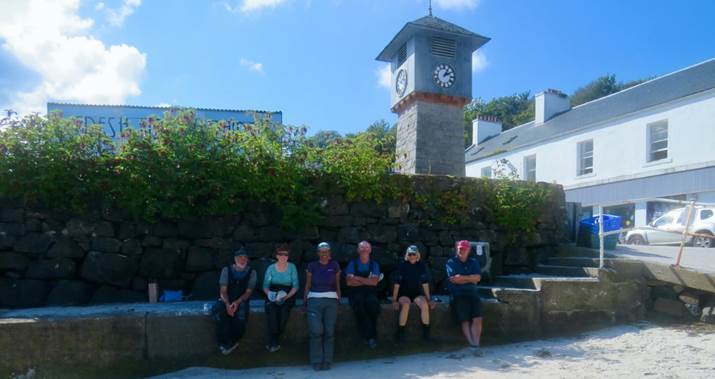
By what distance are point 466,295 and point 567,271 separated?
2.50 metres

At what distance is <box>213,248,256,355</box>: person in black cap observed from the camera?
19.0ft

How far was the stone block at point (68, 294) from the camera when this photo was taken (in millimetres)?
6672

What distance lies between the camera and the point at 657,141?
19.0m

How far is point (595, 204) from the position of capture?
2097 cm

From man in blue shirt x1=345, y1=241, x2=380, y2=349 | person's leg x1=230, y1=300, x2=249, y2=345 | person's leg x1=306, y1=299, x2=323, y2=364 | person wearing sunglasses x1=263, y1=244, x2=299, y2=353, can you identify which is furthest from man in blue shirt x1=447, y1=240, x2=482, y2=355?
person's leg x1=230, y1=300, x2=249, y2=345

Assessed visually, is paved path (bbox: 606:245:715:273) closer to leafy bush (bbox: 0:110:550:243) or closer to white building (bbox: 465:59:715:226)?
white building (bbox: 465:59:715:226)

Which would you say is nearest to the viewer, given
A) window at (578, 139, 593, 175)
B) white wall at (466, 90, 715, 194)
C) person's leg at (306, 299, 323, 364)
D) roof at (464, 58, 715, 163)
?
person's leg at (306, 299, 323, 364)

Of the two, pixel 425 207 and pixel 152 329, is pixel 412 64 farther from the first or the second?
pixel 152 329

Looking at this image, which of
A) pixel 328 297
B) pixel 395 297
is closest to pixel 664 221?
pixel 395 297

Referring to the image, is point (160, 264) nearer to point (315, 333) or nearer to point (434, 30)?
point (315, 333)

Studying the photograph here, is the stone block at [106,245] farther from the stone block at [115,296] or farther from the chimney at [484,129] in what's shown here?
the chimney at [484,129]

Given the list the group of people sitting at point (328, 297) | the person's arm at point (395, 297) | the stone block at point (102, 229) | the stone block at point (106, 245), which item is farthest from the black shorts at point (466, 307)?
the stone block at point (102, 229)

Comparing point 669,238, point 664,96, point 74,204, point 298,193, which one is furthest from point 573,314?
point 664,96

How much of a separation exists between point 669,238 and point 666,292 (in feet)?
Result: 31.5
